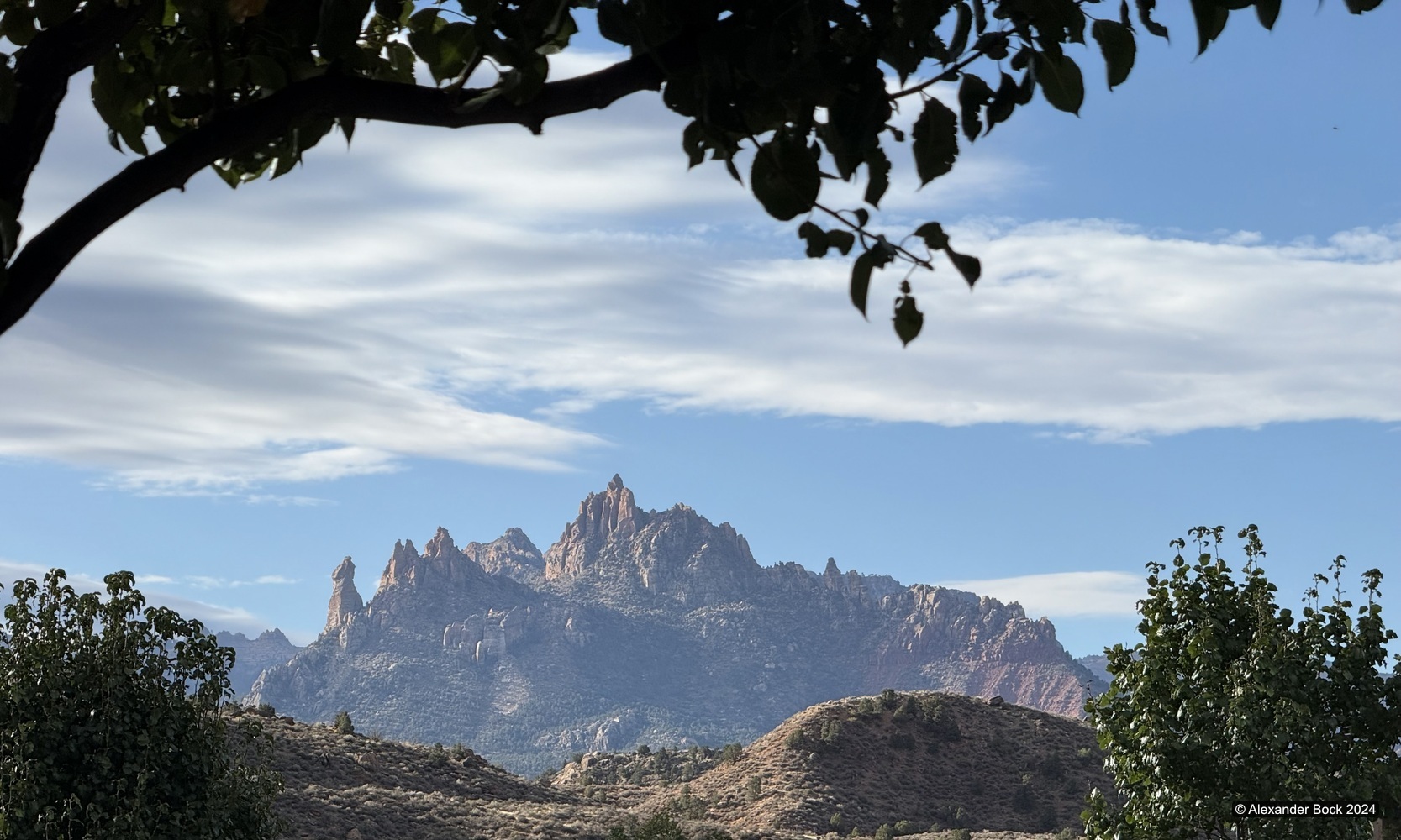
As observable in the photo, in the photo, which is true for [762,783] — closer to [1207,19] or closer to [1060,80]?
[1060,80]

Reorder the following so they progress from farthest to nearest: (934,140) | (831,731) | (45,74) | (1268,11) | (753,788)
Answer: (831,731), (753,788), (45,74), (934,140), (1268,11)

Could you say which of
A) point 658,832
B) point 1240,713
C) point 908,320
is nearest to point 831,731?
point 658,832

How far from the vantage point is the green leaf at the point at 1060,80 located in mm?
2506

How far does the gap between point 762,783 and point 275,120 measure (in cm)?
4956

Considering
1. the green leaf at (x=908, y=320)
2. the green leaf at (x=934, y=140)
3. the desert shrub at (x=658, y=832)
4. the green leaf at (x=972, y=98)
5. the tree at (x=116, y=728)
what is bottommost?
the desert shrub at (x=658, y=832)

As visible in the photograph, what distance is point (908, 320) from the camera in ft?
8.13

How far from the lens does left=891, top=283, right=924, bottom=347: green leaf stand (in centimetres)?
247

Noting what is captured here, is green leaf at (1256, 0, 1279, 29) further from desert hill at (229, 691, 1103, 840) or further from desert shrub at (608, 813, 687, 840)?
desert hill at (229, 691, 1103, 840)

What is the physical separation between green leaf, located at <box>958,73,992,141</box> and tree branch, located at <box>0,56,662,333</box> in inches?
22.4

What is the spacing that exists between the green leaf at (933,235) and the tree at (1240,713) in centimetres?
1128

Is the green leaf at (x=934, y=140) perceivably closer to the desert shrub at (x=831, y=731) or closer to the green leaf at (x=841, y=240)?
the green leaf at (x=841, y=240)

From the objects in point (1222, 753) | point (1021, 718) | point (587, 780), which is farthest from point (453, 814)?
point (1021, 718)

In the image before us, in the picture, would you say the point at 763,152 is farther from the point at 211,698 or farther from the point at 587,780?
the point at 587,780

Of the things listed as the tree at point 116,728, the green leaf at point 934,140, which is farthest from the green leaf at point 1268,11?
the tree at point 116,728
